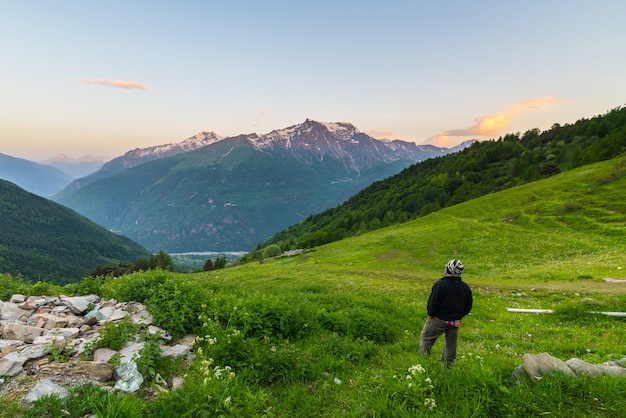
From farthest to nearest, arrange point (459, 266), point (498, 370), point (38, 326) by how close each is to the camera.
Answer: point (38, 326) < point (459, 266) < point (498, 370)

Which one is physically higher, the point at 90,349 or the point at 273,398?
the point at 90,349

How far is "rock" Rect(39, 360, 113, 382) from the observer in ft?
24.5

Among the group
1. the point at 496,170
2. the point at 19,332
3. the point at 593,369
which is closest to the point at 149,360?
the point at 19,332

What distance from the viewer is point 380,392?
715cm

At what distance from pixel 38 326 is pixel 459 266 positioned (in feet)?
46.1

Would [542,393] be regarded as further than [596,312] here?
No

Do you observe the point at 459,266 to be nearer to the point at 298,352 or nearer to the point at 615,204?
the point at 298,352

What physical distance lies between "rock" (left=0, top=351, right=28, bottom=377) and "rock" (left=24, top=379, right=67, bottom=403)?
0.84 m

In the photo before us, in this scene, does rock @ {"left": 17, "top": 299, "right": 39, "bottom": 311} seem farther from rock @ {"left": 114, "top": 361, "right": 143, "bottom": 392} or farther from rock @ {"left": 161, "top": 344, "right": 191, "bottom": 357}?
rock @ {"left": 114, "top": 361, "right": 143, "bottom": 392}

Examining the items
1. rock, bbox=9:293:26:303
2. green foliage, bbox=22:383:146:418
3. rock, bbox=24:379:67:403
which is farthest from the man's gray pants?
rock, bbox=9:293:26:303

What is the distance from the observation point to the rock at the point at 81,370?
24.5 ft

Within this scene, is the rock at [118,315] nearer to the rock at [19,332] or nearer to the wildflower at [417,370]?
the rock at [19,332]

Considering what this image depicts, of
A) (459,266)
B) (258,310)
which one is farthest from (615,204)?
(258,310)

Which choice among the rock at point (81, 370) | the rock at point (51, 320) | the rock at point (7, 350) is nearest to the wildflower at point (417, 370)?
the rock at point (81, 370)
